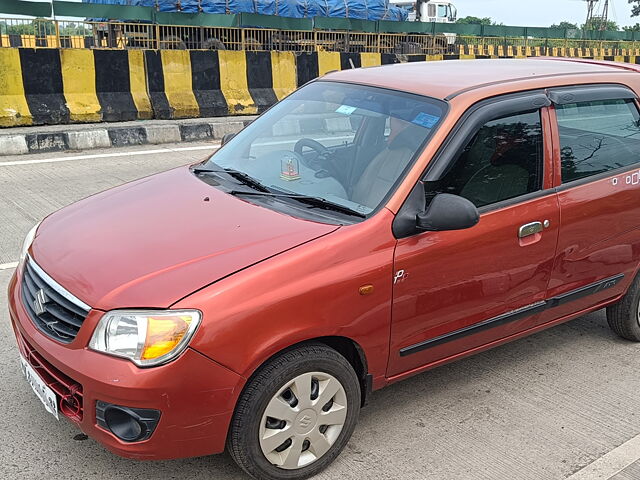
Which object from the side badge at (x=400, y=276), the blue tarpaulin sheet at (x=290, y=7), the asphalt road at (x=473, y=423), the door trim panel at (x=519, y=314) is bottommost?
the asphalt road at (x=473, y=423)

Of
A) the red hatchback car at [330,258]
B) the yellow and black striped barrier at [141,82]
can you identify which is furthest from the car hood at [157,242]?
the yellow and black striped barrier at [141,82]

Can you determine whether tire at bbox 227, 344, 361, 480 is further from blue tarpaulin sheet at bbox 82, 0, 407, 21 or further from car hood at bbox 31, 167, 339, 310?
blue tarpaulin sheet at bbox 82, 0, 407, 21

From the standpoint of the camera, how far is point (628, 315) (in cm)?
425

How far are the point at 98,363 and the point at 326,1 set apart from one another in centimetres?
2429

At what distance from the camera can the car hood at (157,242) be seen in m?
2.65

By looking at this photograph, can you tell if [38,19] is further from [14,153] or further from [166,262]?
[166,262]

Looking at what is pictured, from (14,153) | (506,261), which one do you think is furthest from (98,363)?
(14,153)

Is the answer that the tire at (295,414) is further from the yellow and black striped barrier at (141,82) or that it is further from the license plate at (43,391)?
the yellow and black striped barrier at (141,82)

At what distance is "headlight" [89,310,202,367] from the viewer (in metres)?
2.51

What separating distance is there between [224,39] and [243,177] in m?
15.1

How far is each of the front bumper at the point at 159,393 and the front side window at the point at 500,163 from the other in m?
1.34

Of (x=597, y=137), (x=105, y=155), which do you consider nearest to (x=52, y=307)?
(x=597, y=137)

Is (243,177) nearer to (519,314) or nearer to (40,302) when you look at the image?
(40,302)

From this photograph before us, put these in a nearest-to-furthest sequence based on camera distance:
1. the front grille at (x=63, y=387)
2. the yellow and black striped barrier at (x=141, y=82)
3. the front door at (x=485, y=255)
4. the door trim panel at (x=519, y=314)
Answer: the front grille at (x=63, y=387) < the front door at (x=485, y=255) < the door trim panel at (x=519, y=314) < the yellow and black striped barrier at (x=141, y=82)
